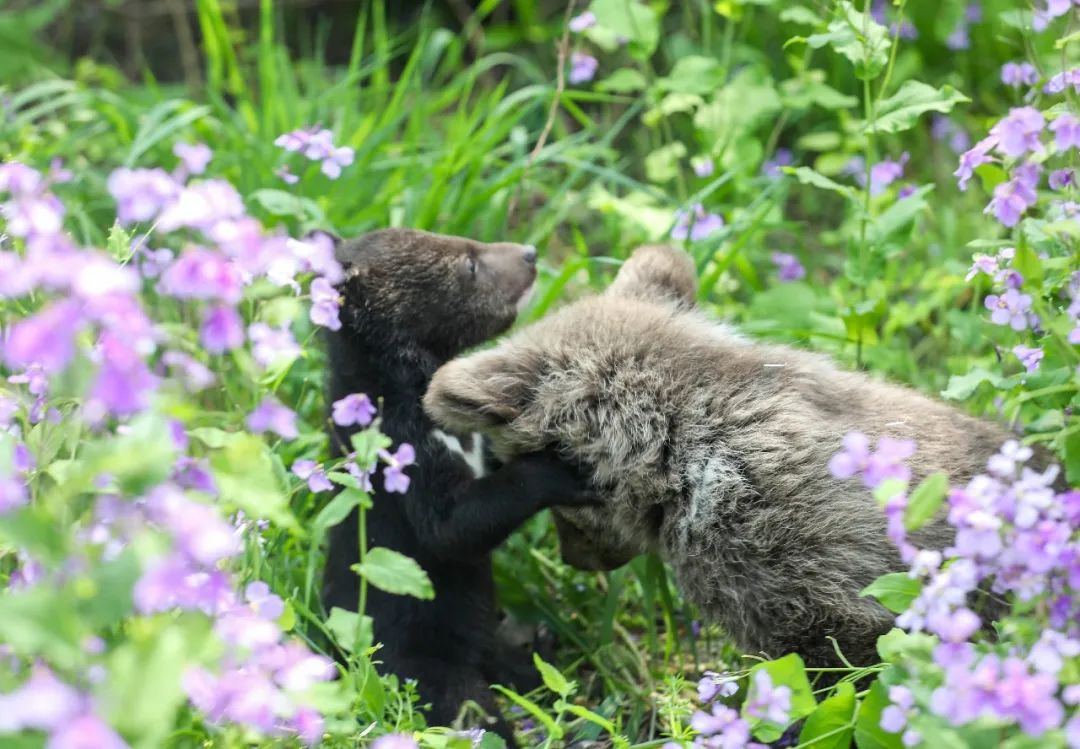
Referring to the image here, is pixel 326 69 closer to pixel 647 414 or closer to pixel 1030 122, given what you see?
pixel 647 414

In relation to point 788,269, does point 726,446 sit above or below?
above

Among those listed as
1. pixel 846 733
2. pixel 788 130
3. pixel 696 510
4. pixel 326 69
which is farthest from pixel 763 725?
pixel 326 69

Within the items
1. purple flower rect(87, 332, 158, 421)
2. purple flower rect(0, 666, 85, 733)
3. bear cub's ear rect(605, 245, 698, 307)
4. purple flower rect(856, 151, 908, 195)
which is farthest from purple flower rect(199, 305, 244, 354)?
purple flower rect(856, 151, 908, 195)

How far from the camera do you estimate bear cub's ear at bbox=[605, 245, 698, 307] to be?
3523 mm

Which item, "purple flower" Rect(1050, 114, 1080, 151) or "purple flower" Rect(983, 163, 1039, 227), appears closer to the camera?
"purple flower" Rect(1050, 114, 1080, 151)

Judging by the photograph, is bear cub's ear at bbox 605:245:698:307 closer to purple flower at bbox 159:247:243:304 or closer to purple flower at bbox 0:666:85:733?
purple flower at bbox 159:247:243:304

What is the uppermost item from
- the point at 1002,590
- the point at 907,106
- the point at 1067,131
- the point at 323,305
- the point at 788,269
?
the point at 1067,131

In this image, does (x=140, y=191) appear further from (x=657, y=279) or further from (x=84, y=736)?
(x=657, y=279)

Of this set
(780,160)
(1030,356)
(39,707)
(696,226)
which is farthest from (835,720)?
(780,160)

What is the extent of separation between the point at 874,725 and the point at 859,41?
69.8 inches

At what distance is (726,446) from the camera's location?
9.78ft

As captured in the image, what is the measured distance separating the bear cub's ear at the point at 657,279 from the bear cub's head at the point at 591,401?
0.29 meters

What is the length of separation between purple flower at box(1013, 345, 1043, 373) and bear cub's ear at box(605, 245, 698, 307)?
3.14ft

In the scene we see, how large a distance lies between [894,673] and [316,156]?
2257 mm
